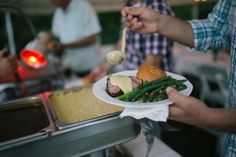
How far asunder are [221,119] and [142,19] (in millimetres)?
598

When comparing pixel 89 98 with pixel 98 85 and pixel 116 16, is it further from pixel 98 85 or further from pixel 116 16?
pixel 116 16

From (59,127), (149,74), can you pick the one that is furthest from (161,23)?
(59,127)

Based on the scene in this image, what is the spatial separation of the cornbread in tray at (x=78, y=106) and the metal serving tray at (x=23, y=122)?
0.05 meters

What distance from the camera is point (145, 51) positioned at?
161 cm

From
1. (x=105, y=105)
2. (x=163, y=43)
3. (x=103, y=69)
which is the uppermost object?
(x=163, y=43)

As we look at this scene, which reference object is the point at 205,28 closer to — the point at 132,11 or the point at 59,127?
the point at 132,11

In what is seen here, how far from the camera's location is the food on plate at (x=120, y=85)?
0.86m

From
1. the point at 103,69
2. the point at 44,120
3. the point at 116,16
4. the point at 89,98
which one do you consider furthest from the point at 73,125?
the point at 116,16

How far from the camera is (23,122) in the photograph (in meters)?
0.91

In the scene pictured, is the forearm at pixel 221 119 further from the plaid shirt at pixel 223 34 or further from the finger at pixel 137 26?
the finger at pixel 137 26

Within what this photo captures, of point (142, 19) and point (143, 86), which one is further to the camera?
point (142, 19)

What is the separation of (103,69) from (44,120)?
109 cm

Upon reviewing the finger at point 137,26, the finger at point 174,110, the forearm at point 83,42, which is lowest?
the forearm at point 83,42

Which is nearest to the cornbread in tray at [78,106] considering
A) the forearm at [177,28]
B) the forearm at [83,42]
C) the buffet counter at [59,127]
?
the buffet counter at [59,127]
